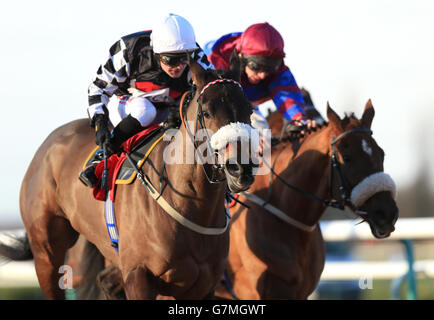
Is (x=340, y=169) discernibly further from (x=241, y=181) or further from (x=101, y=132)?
(x=101, y=132)

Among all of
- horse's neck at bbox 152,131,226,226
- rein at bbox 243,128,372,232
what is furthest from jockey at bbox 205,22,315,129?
Answer: horse's neck at bbox 152,131,226,226

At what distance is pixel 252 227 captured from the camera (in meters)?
5.12

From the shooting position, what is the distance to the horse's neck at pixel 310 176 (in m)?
4.95

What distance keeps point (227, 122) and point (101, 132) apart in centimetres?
118

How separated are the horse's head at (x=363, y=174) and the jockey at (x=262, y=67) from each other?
0.50 meters

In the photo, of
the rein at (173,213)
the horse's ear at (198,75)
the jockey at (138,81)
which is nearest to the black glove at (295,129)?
the jockey at (138,81)

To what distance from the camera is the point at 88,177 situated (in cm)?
460

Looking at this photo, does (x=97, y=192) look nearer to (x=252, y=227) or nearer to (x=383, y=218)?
(x=252, y=227)

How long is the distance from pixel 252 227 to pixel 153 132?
3.67ft

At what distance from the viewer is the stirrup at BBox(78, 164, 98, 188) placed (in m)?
4.61

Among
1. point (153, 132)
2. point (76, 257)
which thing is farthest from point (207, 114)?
point (76, 257)

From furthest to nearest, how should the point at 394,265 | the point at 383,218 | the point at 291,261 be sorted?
the point at 394,265, the point at 291,261, the point at 383,218

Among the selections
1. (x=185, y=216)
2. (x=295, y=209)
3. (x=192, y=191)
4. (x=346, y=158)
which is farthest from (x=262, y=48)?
(x=185, y=216)
